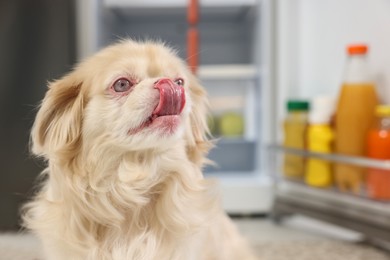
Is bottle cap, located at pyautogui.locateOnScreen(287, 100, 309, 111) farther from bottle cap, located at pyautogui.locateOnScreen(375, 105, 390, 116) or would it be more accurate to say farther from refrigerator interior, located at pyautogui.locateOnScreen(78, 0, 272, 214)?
bottle cap, located at pyautogui.locateOnScreen(375, 105, 390, 116)

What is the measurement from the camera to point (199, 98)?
0.82 metres

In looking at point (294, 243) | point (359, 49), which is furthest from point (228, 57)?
point (294, 243)

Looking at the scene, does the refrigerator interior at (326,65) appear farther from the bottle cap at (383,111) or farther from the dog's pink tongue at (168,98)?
the dog's pink tongue at (168,98)

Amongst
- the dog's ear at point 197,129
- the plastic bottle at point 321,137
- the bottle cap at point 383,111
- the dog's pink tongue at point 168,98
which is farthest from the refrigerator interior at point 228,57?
the dog's pink tongue at point 168,98

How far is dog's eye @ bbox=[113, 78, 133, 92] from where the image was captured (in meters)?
0.68

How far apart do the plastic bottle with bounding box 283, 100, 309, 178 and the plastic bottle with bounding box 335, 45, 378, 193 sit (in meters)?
0.20

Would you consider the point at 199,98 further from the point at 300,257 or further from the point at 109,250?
the point at 300,257

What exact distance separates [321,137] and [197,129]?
2.14ft

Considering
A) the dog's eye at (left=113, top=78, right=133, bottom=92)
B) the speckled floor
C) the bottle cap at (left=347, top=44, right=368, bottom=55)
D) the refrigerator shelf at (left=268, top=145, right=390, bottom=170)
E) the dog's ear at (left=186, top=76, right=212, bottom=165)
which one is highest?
the bottle cap at (left=347, top=44, right=368, bottom=55)

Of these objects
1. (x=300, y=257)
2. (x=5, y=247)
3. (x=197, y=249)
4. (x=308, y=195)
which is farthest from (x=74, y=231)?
(x=308, y=195)

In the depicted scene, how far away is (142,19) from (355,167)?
1190 mm

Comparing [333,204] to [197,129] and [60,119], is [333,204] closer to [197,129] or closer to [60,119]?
[197,129]

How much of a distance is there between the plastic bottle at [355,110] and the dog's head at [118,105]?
0.63 meters

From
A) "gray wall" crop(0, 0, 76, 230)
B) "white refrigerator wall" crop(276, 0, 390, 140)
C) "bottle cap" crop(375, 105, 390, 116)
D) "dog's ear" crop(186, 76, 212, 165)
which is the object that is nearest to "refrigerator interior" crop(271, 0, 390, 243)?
"white refrigerator wall" crop(276, 0, 390, 140)
